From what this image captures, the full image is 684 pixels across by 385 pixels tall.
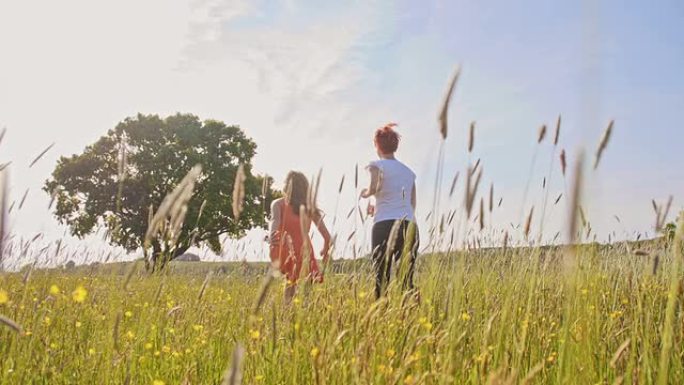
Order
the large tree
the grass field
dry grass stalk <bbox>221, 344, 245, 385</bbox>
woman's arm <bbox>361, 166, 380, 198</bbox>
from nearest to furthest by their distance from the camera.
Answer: dry grass stalk <bbox>221, 344, 245, 385</bbox> → the grass field → woman's arm <bbox>361, 166, 380, 198</bbox> → the large tree

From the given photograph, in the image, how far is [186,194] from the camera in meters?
1.21

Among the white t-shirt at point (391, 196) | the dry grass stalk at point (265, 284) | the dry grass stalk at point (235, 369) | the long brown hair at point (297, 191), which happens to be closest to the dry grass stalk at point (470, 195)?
the dry grass stalk at point (265, 284)

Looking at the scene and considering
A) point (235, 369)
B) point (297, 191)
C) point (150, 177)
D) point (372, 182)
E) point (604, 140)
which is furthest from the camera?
point (150, 177)

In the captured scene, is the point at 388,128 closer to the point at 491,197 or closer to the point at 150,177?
the point at 491,197

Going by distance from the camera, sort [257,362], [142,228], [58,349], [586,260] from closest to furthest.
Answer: [257,362], [58,349], [586,260], [142,228]

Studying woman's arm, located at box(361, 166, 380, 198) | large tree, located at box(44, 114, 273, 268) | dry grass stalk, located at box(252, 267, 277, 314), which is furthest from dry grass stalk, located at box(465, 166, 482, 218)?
large tree, located at box(44, 114, 273, 268)

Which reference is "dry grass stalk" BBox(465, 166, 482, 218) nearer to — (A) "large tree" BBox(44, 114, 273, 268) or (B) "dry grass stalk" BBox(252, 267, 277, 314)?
(B) "dry grass stalk" BBox(252, 267, 277, 314)

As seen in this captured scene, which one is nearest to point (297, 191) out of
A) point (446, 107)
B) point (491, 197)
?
point (491, 197)

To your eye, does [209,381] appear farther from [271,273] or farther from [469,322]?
[271,273]

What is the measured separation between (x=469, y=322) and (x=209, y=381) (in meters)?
1.40

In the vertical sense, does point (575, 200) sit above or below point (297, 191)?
below

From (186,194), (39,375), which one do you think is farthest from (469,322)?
(186,194)

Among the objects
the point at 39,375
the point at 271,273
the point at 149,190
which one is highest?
the point at 149,190

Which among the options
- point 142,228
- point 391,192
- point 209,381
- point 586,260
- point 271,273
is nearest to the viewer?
point 271,273
